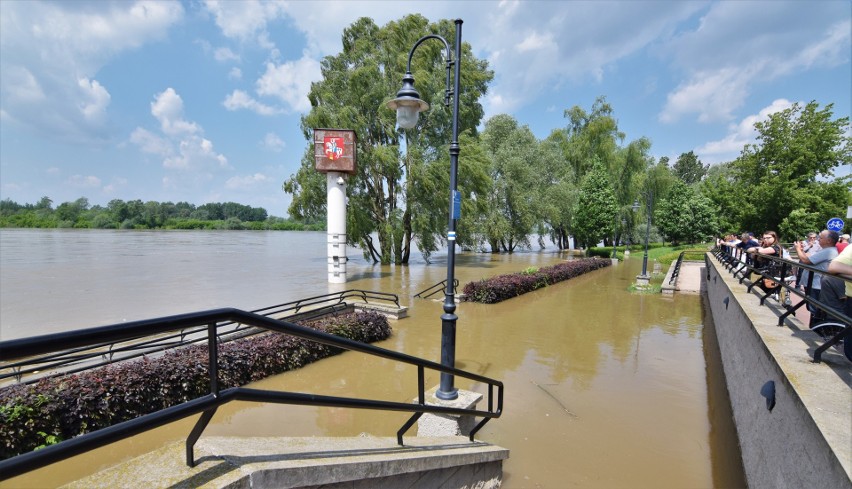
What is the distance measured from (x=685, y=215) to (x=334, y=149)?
42665 millimetres

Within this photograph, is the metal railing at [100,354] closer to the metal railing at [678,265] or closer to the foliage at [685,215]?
the metal railing at [678,265]

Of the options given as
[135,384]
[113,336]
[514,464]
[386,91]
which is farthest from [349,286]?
[113,336]

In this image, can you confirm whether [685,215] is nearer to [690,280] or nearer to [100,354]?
[690,280]

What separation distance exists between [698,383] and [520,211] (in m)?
27.5

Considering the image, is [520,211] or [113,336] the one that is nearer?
[113,336]

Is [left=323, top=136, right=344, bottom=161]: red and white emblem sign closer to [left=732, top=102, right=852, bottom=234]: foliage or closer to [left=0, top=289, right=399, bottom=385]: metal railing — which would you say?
[left=0, top=289, right=399, bottom=385]: metal railing

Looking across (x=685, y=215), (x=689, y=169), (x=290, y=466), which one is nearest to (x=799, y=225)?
(x=685, y=215)

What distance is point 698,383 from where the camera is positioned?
786cm

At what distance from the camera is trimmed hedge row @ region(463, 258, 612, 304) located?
50.5 ft

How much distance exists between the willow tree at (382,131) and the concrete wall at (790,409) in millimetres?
20181

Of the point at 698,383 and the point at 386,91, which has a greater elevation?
the point at 386,91

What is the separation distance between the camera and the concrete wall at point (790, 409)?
241 centimetres

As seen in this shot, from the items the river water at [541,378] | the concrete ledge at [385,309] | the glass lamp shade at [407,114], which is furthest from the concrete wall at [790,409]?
the concrete ledge at [385,309]

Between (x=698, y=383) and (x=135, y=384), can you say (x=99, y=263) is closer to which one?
(x=135, y=384)
